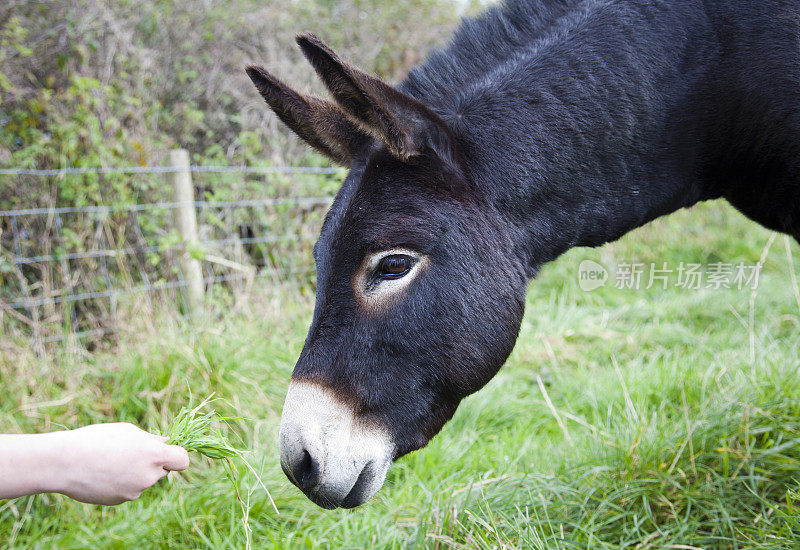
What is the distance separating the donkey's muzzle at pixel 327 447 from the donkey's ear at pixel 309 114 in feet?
2.71

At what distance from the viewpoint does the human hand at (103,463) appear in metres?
1.35

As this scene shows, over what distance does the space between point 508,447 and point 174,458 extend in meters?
1.82

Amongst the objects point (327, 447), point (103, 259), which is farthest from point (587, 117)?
point (103, 259)

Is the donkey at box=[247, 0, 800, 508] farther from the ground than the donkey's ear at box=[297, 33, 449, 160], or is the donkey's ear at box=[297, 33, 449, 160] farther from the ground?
the donkey's ear at box=[297, 33, 449, 160]

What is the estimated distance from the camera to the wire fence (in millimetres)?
3965

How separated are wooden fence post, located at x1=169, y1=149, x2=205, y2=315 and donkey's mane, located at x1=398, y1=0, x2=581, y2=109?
2.85 meters

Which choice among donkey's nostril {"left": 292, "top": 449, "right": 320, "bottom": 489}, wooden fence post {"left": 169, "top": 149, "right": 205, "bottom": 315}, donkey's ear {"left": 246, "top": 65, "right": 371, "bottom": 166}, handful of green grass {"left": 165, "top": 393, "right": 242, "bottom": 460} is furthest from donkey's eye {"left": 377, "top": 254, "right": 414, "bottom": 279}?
wooden fence post {"left": 169, "top": 149, "right": 205, "bottom": 315}

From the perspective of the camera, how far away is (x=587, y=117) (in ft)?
6.22

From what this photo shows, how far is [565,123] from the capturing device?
1.88 meters

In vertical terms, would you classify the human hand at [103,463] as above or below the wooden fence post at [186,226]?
above

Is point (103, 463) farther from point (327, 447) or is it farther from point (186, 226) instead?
point (186, 226)

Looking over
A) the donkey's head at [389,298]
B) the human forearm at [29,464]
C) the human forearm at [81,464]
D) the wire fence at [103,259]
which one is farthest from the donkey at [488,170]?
the wire fence at [103,259]

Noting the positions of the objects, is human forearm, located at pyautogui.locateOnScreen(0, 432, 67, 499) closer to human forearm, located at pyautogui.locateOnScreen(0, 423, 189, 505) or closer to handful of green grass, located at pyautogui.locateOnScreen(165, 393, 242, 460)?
human forearm, located at pyautogui.locateOnScreen(0, 423, 189, 505)

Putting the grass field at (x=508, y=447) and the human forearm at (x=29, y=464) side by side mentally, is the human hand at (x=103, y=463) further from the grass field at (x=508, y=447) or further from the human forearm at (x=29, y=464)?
the grass field at (x=508, y=447)
